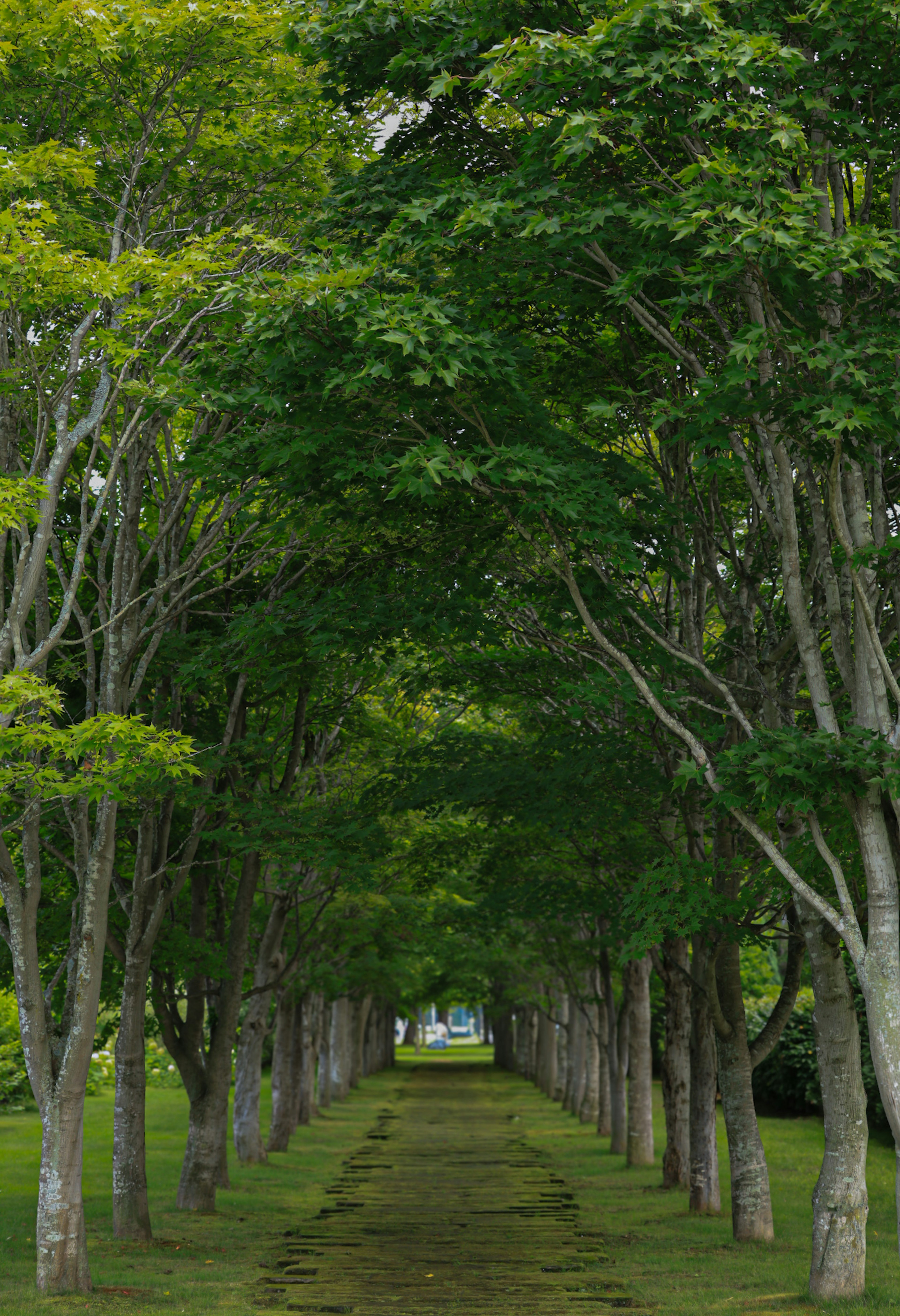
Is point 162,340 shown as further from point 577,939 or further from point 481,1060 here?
point 481,1060

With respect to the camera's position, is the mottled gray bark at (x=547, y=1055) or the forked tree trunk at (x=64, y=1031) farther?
the mottled gray bark at (x=547, y=1055)

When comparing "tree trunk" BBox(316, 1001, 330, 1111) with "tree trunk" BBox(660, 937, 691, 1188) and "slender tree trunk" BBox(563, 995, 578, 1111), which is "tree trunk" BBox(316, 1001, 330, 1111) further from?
"tree trunk" BBox(660, 937, 691, 1188)

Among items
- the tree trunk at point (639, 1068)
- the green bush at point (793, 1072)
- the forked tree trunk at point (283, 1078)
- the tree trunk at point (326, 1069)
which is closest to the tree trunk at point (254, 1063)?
the forked tree trunk at point (283, 1078)

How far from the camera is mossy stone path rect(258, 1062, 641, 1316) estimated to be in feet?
36.3

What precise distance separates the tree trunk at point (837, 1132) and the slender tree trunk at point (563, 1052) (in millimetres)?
24421

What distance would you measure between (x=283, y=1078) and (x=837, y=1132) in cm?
1642

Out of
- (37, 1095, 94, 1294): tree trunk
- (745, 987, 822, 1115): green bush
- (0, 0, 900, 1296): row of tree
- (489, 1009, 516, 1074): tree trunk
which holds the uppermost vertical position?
(0, 0, 900, 1296): row of tree

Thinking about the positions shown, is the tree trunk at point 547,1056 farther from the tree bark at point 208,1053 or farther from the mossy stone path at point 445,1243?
the tree bark at point 208,1053

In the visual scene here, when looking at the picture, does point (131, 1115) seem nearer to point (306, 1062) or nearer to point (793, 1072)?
point (306, 1062)

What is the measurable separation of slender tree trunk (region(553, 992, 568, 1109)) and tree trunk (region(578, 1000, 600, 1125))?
212 centimetres

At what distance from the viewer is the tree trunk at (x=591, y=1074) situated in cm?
2900

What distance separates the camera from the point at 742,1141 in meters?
13.4

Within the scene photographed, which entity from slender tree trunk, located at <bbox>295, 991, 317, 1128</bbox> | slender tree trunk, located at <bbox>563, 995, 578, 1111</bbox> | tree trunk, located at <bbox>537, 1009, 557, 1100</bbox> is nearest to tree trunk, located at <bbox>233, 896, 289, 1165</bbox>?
slender tree trunk, located at <bbox>295, 991, 317, 1128</bbox>

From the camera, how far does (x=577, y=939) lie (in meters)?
27.9
